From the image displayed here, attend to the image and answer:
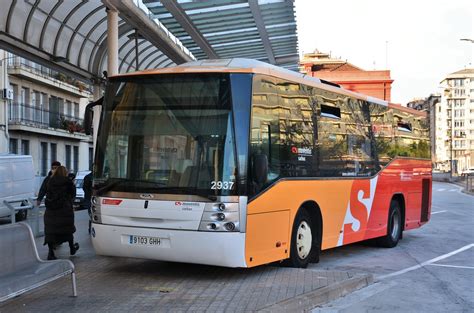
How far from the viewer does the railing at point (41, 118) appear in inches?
1574

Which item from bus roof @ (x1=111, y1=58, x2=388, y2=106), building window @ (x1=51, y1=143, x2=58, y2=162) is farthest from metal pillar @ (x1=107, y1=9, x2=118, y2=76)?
building window @ (x1=51, y1=143, x2=58, y2=162)

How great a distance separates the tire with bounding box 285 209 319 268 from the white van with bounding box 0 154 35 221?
557 inches

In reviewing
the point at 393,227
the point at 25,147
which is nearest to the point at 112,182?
the point at 393,227

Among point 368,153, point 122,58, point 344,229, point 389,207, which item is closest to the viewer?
point 344,229

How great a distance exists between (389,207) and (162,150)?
6.42 metres

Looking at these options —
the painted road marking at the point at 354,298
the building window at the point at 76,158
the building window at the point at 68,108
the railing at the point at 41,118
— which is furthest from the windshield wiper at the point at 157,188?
the building window at the point at 76,158

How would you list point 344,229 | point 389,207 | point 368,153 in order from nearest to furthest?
1. point 344,229
2. point 368,153
3. point 389,207

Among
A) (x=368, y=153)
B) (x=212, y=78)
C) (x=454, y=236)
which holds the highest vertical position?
(x=212, y=78)

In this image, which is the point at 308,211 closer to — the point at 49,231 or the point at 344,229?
the point at 344,229

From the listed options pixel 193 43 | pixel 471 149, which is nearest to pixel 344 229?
pixel 193 43

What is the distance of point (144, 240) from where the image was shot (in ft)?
25.8

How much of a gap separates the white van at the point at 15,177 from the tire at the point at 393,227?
13.6 metres

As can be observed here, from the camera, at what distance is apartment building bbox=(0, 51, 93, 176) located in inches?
1569

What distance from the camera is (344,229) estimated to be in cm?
1041
